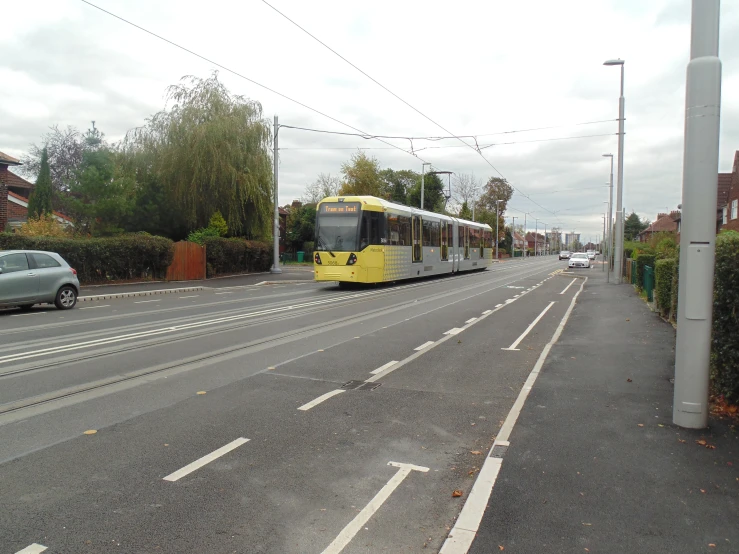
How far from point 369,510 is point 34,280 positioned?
45.4 feet

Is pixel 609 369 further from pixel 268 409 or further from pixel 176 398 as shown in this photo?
pixel 176 398

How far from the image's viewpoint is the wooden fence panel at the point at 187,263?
2825 cm

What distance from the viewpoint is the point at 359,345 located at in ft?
32.6

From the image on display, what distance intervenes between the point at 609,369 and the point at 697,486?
413 cm

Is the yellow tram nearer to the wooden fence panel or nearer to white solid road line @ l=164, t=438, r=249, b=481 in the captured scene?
the wooden fence panel

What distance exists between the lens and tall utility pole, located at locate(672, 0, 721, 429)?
518 centimetres

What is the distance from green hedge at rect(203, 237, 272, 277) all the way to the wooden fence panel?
2.14 ft

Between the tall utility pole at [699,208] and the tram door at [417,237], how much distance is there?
70.0 feet

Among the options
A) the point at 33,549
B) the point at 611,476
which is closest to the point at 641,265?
the point at 611,476

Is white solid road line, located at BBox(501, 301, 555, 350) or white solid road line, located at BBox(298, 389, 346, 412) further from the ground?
white solid road line, located at BBox(298, 389, 346, 412)

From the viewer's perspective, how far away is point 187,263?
95.1 ft

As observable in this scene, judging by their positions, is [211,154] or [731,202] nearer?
[211,154]

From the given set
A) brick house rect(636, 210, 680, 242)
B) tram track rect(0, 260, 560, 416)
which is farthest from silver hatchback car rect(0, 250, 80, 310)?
brick house rect(636, 210, 680, 242)

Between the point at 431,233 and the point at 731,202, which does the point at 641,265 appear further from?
the point at 731,202
